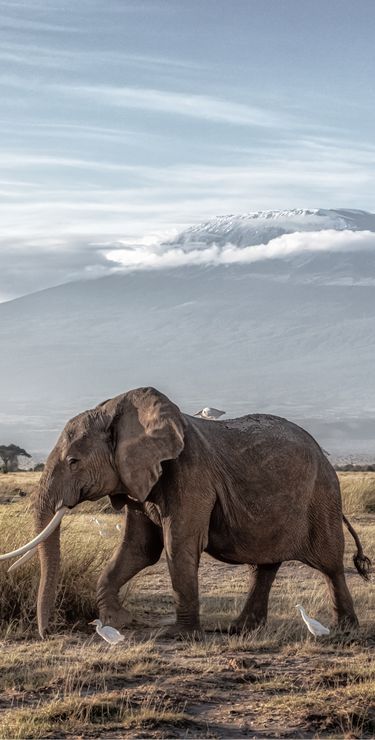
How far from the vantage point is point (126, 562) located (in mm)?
11570

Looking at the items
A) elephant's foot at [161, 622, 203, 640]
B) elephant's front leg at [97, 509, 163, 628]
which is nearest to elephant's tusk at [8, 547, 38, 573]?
elephant's front leg at [97, 509, 163, 628]

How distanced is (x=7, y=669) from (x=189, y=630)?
192 centimetres

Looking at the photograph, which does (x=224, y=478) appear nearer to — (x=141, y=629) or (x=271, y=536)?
(x=271, y=536)

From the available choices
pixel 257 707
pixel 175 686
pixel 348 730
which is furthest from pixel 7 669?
pixel 348 730

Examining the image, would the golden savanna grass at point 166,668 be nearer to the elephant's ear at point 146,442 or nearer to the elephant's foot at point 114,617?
the elephant's foot at point 114,617

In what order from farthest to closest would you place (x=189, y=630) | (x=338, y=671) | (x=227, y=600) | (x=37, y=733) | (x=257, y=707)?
(x=227, y=600) < (x=189, y=630) < (x=338, y=671) < (x=257, y=707) < (x=37, y=733)

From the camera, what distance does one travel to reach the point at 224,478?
11305 millimetres

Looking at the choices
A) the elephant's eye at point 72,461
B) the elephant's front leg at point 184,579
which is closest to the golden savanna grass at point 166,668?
the elephant's front leg at point 184,579

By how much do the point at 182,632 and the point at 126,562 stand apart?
83 cm

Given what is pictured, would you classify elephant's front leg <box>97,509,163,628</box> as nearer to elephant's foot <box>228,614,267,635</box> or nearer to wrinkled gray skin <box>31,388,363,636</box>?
wrinkled gray skin <box>31,388,363,636</box>

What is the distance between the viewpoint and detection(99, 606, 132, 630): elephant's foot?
1154 centimetres

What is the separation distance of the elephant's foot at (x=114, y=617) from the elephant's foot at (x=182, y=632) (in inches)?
20.7

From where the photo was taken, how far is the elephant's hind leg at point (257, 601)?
466 inches

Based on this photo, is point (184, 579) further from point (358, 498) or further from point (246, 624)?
point (358, 498)
